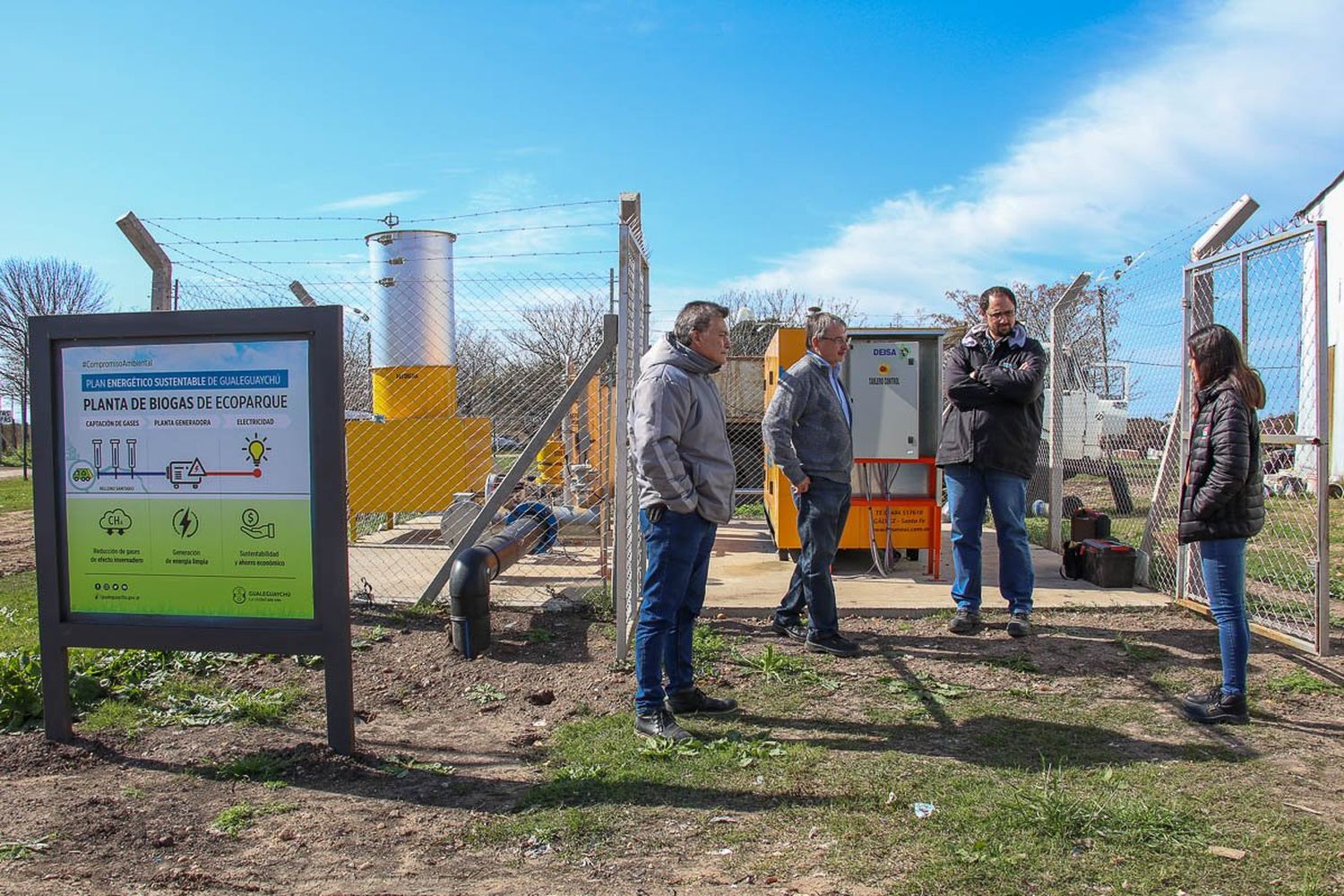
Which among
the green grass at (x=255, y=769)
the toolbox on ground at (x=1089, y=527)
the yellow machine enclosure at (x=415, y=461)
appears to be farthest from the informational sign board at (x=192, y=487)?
the toolbox on ground at (x=1089, y=527)

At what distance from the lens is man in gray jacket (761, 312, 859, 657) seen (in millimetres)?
5203

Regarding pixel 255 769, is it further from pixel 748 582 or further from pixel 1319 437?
pixel 1319 437

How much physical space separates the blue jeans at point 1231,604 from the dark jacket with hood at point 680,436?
7.25ft

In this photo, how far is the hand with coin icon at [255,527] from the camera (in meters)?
3.98

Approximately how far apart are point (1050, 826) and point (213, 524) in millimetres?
3446

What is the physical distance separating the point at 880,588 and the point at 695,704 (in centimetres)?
295

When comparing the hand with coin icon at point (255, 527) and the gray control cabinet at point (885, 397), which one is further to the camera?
the gray control cabinet at point (885, 397)

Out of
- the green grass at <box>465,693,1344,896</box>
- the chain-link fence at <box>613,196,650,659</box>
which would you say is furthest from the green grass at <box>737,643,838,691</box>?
the chain-link fence at <box>613,196,650,659</box>

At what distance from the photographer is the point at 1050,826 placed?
10.4ft

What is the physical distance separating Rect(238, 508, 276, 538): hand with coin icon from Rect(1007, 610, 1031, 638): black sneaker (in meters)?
4.12

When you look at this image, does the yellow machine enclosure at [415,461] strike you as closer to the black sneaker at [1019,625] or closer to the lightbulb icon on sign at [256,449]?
the lightbulb icon on sign at [256,449]

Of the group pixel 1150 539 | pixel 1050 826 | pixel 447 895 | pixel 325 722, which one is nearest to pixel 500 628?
pixel 325 722

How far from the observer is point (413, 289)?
302 inches

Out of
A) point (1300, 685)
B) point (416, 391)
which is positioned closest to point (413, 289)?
point (416, 391)
